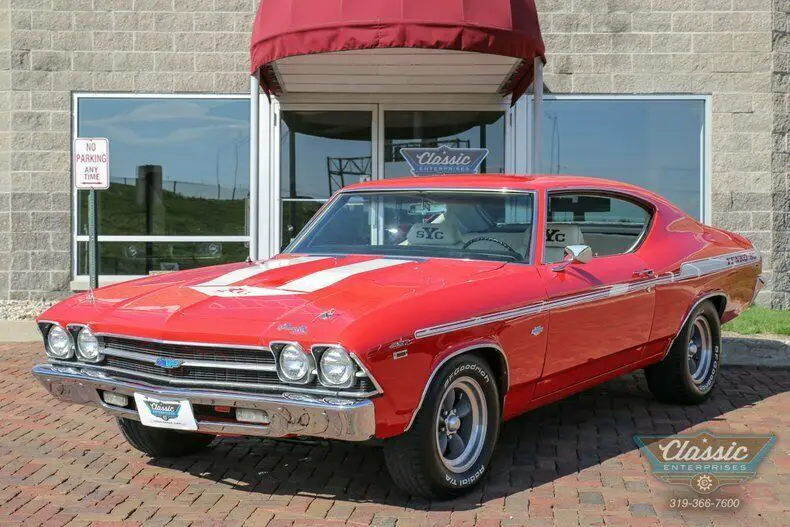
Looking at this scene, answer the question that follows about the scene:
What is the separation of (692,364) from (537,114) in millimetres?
4519

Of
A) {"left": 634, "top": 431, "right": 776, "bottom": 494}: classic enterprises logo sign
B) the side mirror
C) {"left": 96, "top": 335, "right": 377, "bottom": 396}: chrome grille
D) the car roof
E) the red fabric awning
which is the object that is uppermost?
the red fabric awning

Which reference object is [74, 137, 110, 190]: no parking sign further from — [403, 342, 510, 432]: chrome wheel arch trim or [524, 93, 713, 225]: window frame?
[403, 342, 510, 432]: chrome wheel arch trim

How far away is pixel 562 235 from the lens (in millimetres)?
5730

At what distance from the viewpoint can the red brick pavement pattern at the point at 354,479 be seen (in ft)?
14.0

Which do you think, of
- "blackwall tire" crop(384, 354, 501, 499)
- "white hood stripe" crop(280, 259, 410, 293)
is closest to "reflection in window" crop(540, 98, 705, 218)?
"white hood stripe" crop(280, 259, 410, 293)

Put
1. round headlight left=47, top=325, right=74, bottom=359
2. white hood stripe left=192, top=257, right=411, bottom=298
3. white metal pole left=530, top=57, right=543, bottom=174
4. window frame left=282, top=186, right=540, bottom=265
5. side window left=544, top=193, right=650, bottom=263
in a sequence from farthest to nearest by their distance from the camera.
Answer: white metal pole left=530, top=57, right=543, bottom=174
side window left=544, top=193, right=650, bottom=263
window frame left=282, top=186, right=540, bottom=265
round headlight left=47, top=325, right=74, bottom=359
white hood stripe left=192, top=257, right=411, bottom=298

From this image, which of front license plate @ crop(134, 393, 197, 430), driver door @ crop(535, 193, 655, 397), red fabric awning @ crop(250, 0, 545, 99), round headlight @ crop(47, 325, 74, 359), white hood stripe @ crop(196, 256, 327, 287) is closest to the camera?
front license plate @ crop(134, 393, 197, 430)

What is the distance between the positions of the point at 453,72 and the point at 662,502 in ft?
23.3

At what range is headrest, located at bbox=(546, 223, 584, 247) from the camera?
555cm

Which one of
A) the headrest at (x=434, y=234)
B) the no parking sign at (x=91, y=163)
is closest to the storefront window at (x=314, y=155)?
the no parking sign at (x=91, y=163)

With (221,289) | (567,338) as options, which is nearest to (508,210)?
(567,338)

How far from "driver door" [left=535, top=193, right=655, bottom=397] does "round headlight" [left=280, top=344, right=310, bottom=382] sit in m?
1.49

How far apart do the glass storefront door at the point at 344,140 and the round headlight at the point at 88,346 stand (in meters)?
7.27

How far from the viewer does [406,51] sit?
384 inches
